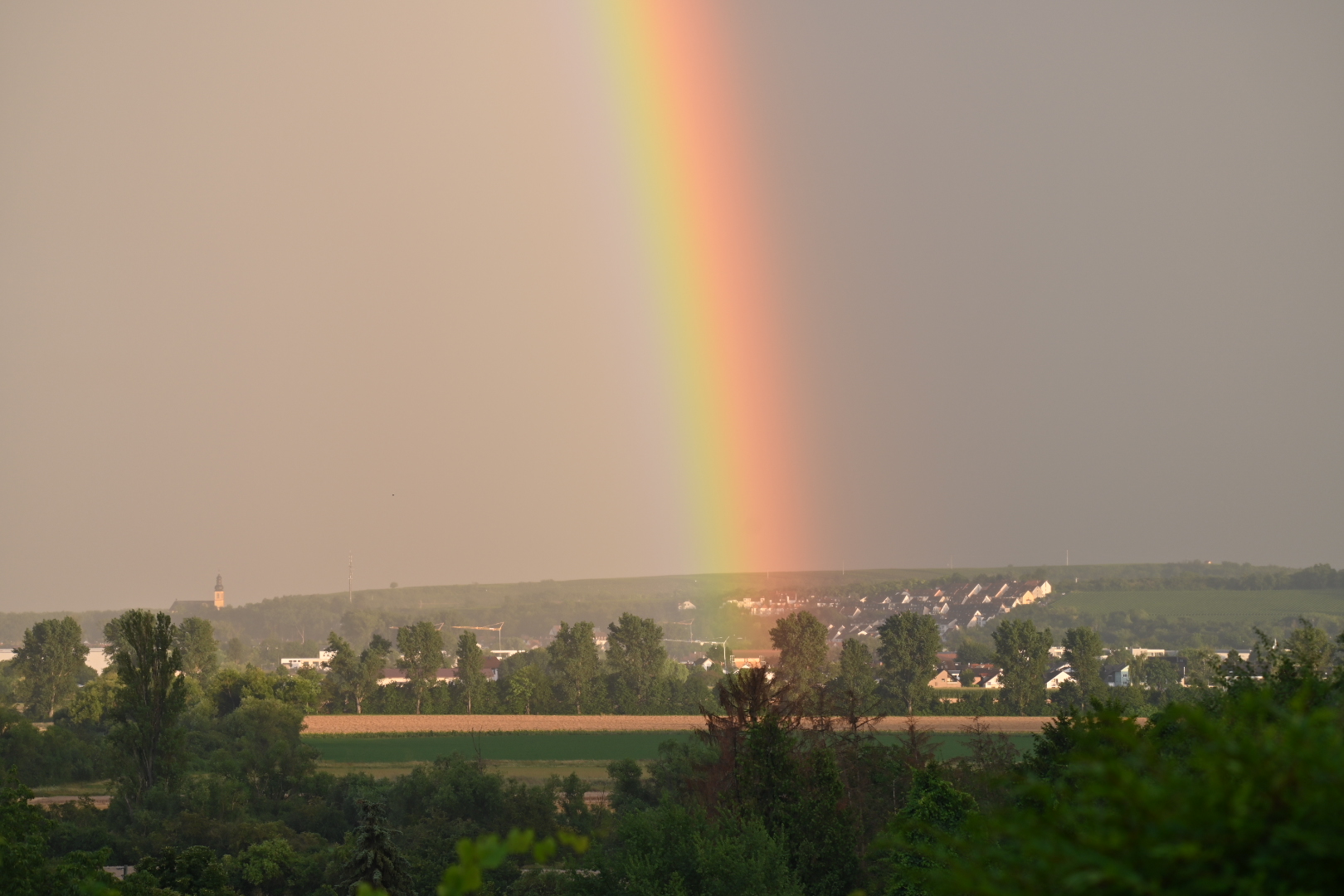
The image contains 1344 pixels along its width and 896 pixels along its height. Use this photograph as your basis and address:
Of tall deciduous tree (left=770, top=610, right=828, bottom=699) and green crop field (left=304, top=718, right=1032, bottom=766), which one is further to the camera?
tall deciduous tree (left=770, top=610, right=828, bottom=699)

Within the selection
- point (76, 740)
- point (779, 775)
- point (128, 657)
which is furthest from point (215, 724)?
point (779, 775)

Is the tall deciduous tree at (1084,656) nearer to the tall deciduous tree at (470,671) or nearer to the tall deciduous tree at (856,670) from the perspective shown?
the tall deciduous tree at (856,670)

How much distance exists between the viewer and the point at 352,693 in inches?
4530

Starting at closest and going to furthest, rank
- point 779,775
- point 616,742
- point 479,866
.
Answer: point 479,866 → point 779,775 → point 616,742

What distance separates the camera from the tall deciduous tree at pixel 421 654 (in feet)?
385

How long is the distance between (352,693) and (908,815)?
9642 centimetres

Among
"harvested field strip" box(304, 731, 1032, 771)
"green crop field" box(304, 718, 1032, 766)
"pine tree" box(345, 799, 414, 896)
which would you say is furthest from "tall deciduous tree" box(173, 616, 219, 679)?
"pine tree" box(345, 799, 414, 896)

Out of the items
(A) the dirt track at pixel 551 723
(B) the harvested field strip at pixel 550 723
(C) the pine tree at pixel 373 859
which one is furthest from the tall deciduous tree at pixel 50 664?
(C) the pine tree at pixel 373 859

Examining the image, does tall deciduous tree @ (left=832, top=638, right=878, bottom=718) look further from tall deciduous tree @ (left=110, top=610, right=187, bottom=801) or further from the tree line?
tall deciduous tree @ (left=110, top=610, right=187, bottom=801)

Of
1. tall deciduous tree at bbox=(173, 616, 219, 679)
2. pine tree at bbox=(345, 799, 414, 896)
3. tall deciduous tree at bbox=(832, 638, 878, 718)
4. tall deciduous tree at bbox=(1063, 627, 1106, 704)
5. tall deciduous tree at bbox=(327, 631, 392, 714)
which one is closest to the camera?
pine tree at bbox=(345, 799, 414, 896)

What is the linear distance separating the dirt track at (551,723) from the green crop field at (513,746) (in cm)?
137

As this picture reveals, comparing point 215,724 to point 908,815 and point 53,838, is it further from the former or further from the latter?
point 908,815

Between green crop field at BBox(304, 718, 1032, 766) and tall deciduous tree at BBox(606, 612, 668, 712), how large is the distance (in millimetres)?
20120

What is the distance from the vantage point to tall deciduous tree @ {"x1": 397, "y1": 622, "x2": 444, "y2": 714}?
117 meters
